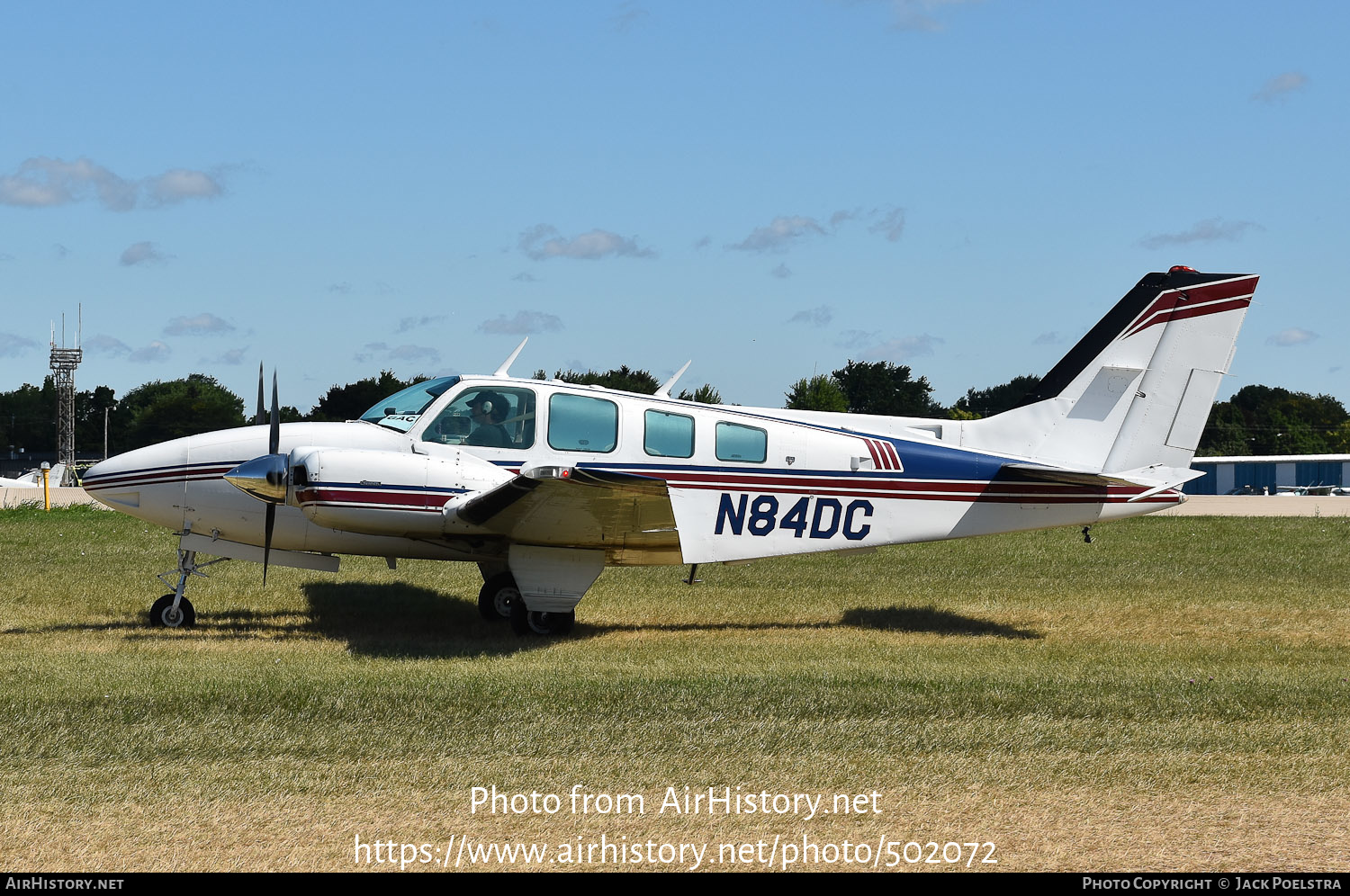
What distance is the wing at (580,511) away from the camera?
948 centimetres

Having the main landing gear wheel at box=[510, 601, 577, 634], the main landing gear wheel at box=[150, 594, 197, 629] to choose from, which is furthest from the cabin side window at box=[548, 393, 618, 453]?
the main landing gear wheel at box=[150, 594, 197, 629]

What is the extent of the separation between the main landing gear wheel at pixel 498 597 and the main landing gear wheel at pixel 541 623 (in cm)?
19

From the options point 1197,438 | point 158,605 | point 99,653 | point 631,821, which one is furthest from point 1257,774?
point 158,605

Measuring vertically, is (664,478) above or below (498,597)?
above

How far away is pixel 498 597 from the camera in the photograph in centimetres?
1178

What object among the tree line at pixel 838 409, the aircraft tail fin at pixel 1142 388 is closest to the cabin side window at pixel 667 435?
the aircraft tail fin at pixel 1142 388

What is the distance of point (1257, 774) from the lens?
654 centimetres

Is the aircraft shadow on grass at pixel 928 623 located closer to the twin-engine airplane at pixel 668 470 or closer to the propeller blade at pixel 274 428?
the twin-engine airplane at pixel 668 470

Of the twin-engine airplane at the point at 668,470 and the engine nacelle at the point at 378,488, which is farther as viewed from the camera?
the twin-engine airplane at the point at 668,470

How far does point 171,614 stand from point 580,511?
4.52 m

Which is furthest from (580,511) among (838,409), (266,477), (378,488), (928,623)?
(838,409)

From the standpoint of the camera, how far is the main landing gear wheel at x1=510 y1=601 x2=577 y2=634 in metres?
11.3

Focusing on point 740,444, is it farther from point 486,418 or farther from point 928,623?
point 928,623

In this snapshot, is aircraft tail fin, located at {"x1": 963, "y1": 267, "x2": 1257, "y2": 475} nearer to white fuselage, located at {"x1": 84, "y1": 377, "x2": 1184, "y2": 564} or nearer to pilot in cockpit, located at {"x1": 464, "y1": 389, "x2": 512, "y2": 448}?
white fuselage, located at {"x1": 84, "y1": 377, "x2": 1184, "y2": 564}
